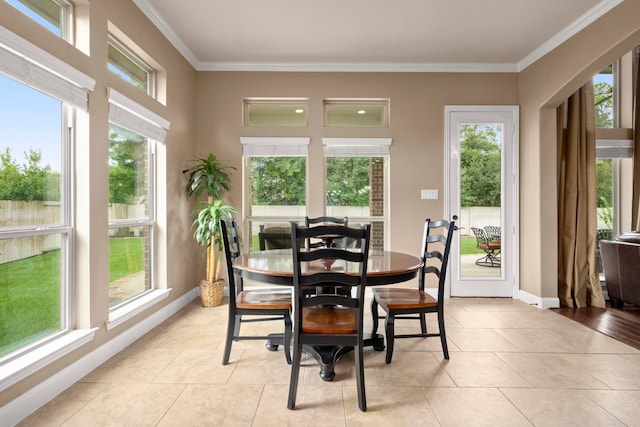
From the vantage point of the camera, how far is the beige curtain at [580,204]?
3.93 meters

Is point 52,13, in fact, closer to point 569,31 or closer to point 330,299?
point 330,299

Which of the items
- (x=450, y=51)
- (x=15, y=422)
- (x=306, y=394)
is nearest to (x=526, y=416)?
(x=306, y=394)

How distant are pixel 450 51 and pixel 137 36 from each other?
3254mm

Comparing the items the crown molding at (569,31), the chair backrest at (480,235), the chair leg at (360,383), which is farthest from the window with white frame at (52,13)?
the chair backrest at (480,235)

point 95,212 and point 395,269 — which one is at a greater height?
point 95,212

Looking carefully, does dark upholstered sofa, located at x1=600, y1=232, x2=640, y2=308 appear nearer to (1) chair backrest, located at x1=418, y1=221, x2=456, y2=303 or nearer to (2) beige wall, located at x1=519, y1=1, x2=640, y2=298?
(2) beige wall, located at x1=519, y1=1, x2=640, y2=298

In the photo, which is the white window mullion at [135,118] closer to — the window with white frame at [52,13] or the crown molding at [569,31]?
the window with white frame at [52,13]

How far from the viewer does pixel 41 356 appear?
1942 millimetres

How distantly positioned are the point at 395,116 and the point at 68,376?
403cm

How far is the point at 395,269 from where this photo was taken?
2.14 metres

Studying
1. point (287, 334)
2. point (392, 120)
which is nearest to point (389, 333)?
point (287, 334)

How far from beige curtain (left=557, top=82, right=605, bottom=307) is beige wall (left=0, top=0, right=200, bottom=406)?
14.3ft

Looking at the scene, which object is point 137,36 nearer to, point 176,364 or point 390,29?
point 390,29

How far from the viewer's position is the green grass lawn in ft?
6.16
